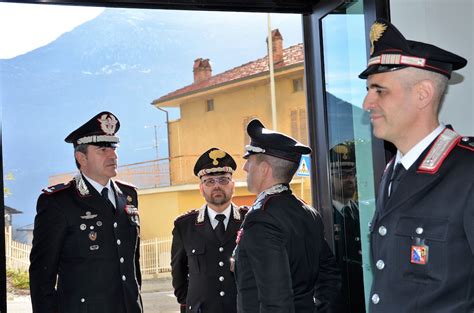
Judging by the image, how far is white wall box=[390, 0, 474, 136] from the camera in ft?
9.19

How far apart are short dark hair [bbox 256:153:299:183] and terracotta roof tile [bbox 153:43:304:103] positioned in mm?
11299

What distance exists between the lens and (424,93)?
5.87 feet

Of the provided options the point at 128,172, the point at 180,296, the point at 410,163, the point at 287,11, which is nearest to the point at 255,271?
the point at 410,163

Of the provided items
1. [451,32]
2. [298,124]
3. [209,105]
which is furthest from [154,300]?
[451,32]

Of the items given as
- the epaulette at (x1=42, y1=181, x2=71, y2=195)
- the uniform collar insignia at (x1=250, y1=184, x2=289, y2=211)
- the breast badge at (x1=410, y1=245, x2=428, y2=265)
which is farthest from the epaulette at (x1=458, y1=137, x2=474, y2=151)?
the epaulette at (x1=42, y1=181, x2=71, y2=195)

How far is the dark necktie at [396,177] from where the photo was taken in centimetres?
183

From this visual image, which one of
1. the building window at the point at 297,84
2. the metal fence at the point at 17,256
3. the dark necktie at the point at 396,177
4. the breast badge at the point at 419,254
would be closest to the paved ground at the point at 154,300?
the metal fence at the point at 17,256

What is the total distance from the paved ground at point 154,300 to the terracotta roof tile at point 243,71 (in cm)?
475

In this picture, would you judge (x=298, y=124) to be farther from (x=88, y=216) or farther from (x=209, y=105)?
(x=88, y=216)

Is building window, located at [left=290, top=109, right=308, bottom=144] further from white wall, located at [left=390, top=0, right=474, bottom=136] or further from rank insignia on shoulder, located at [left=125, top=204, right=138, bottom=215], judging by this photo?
white wall, located at [left=390, top=0, right=474, bottom=136]

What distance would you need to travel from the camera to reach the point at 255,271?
2.37 m

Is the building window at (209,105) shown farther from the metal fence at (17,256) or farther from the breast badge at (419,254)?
the breast badge at (419,254)

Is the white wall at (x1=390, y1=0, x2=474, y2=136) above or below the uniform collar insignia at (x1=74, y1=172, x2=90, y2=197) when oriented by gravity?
above

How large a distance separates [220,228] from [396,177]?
1.87 meters
